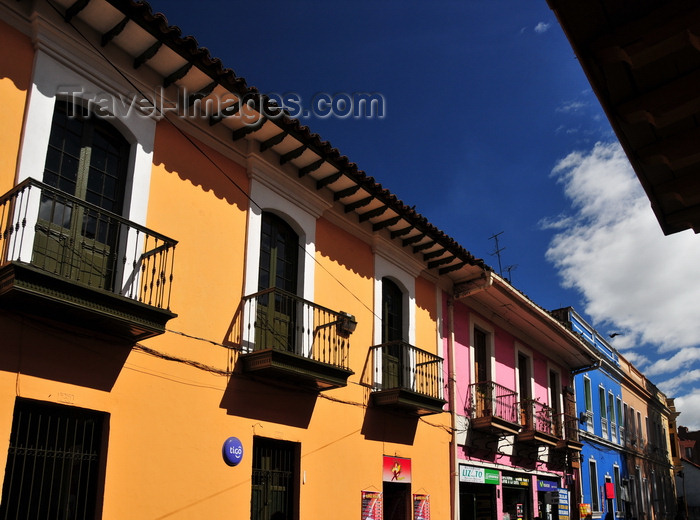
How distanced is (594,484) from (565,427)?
3245 mm

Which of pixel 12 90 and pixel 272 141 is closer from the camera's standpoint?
pixel 12 90

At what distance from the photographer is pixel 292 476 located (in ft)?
30.6

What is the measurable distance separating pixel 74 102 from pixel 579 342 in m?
14.6

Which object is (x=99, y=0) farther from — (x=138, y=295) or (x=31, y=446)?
(x=31, y=446)

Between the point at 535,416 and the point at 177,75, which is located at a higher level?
the point at 177,75

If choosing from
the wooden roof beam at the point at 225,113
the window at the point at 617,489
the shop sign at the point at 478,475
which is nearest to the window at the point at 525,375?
the shop sign at the point at 478,475

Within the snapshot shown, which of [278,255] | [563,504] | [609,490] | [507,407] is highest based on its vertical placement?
[278,255]

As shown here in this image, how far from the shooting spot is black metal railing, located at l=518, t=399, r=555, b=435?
1550cm

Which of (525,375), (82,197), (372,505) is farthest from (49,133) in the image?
(525,375)

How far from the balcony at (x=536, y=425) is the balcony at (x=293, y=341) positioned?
21.3 ft

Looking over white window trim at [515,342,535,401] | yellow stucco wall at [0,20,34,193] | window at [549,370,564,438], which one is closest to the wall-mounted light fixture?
yellow stucco wall at [0,20,34,193]

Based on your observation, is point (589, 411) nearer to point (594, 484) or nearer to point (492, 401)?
point (594, 484)

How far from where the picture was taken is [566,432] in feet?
59.3

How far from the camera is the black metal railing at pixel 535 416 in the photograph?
610 inches
